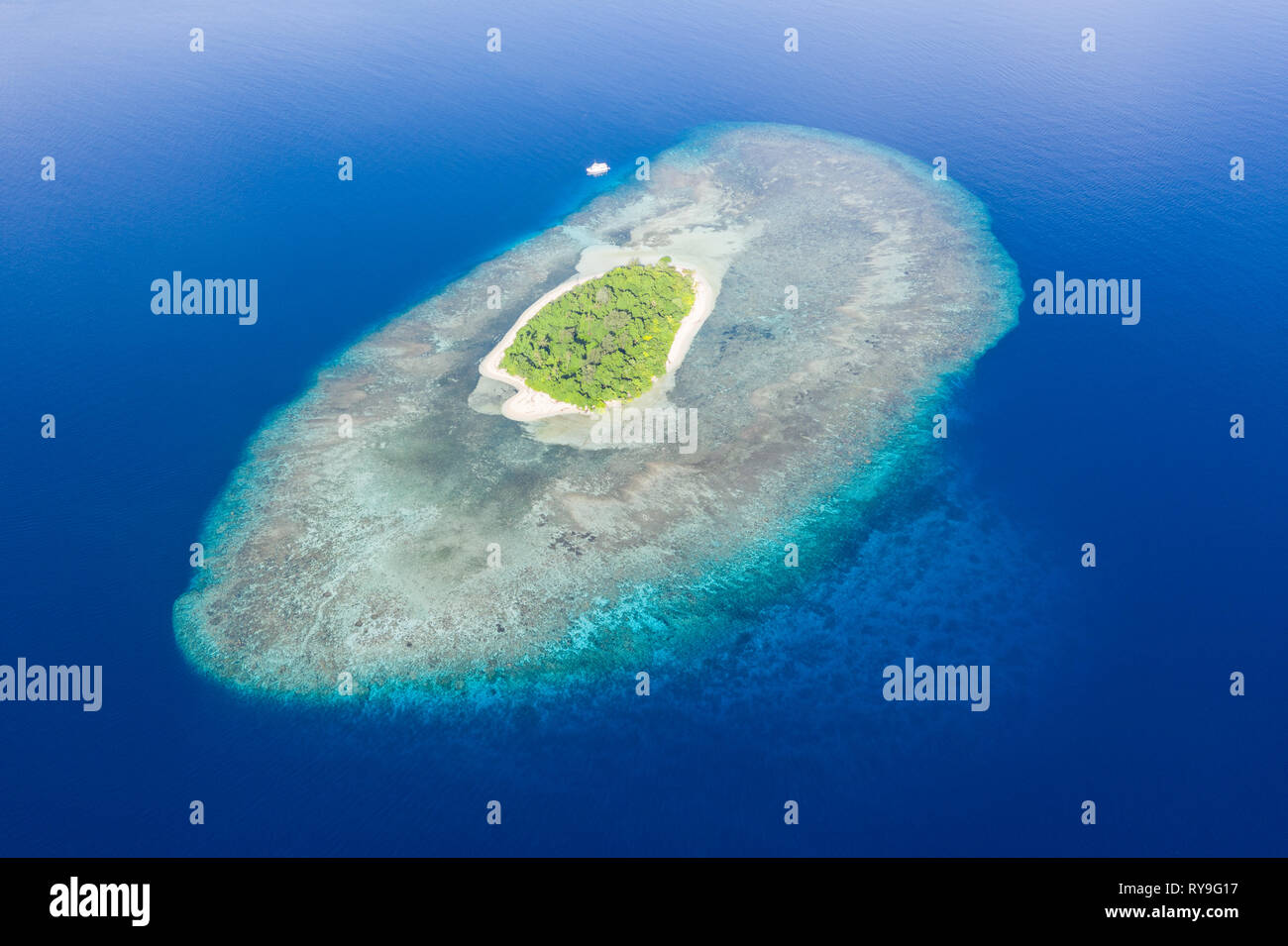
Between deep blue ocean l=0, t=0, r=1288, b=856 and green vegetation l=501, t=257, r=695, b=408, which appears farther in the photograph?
green vegetation l=501, t=257, r=695, b=408

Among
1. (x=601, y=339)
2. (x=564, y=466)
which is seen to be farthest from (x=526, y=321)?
(x=564, y=466)

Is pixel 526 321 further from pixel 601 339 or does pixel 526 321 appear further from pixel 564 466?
pixel 564 466

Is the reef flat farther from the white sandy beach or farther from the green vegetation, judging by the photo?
the green vegetation

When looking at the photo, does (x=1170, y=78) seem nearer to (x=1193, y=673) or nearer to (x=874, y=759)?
(x=1193, y=673)

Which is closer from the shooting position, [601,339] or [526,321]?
[601,339]

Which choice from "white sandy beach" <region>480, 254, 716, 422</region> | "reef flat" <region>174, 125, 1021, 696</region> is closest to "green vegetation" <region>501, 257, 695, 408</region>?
"white sandy beach" <region>480, 254, 716, 422</region>

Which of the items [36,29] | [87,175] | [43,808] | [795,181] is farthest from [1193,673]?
[36,29]
